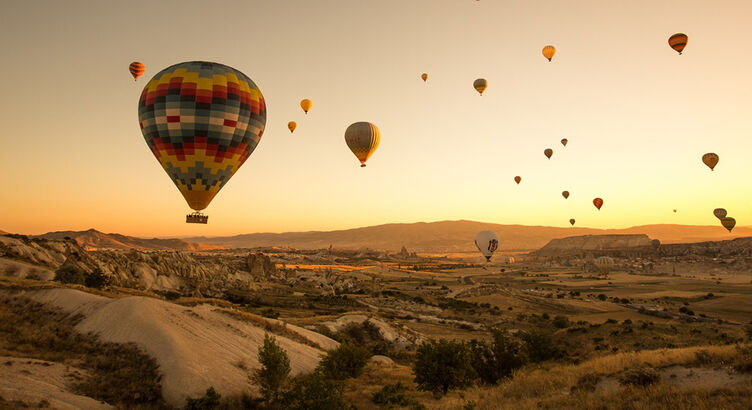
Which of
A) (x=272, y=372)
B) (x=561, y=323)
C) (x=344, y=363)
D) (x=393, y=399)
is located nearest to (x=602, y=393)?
(x=393, y=399)

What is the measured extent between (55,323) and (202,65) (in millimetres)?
21018

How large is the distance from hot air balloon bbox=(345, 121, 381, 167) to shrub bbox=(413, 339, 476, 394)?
34.0m

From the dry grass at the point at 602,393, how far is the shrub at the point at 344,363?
7571mm

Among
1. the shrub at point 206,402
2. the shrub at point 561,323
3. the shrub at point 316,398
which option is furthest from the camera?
the shrub at point 561,323

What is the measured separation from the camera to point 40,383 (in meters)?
15.6

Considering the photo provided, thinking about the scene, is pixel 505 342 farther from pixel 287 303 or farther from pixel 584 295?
pixel 584 295

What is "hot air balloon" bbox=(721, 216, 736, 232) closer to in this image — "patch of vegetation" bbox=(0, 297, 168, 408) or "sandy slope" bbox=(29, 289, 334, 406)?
"sandy slope" bbox=(29, 289, 334, 406)

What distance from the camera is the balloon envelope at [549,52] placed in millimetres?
59469

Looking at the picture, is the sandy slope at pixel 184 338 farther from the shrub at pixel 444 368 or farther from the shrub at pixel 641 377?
the shrub at pixel 641 377

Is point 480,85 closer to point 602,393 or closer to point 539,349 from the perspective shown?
point 539,349

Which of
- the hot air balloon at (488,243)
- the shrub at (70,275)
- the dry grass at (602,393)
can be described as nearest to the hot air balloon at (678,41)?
the hot air balloon at (488,243)

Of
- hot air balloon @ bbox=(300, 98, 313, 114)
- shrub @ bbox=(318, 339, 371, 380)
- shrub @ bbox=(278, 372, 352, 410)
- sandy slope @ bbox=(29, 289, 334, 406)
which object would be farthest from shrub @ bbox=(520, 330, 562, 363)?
hot air balloon @ bbox=(300, 98, 313, 114)

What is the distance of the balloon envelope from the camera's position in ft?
195

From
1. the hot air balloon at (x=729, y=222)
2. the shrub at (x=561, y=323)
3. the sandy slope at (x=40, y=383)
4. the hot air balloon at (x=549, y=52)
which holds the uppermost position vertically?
the hot air balloon at (x=549, y=52)
